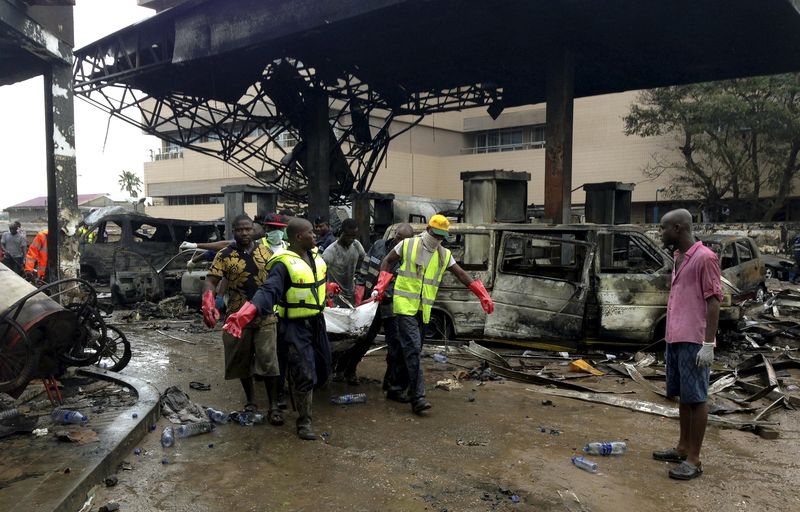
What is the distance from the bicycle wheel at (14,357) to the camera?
461 cm

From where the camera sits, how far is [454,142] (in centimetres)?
3803

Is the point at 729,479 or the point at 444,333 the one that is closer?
the point at 729,479

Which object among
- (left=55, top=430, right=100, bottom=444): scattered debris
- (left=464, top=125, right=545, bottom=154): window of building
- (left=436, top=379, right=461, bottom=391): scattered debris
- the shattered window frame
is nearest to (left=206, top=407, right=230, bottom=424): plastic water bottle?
(left=55, top=430, right=100, bottom=444): scattered debris

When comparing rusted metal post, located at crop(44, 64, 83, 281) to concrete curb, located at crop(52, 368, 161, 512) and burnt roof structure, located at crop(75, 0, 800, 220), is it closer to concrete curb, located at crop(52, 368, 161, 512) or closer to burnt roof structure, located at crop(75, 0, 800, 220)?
concrete curb, located at crop(52, 368, 161, 512)

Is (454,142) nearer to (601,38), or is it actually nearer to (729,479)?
(601,38)

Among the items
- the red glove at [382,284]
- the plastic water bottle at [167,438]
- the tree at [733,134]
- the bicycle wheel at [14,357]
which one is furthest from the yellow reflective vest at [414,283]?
the tree at [733,134]

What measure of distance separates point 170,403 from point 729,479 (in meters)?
4.47

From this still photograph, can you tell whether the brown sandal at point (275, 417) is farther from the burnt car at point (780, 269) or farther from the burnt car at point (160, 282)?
the burnt car at point (780, 269)

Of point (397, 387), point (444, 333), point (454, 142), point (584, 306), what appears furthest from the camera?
point (454, 142)

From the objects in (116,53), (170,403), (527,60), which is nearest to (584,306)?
(170,403)

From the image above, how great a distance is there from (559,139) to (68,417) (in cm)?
1033

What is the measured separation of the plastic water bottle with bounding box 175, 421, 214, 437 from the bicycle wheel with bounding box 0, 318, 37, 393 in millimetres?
1205

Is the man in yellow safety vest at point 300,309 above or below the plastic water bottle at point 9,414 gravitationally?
above

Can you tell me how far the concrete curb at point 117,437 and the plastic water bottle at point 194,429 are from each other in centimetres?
29
